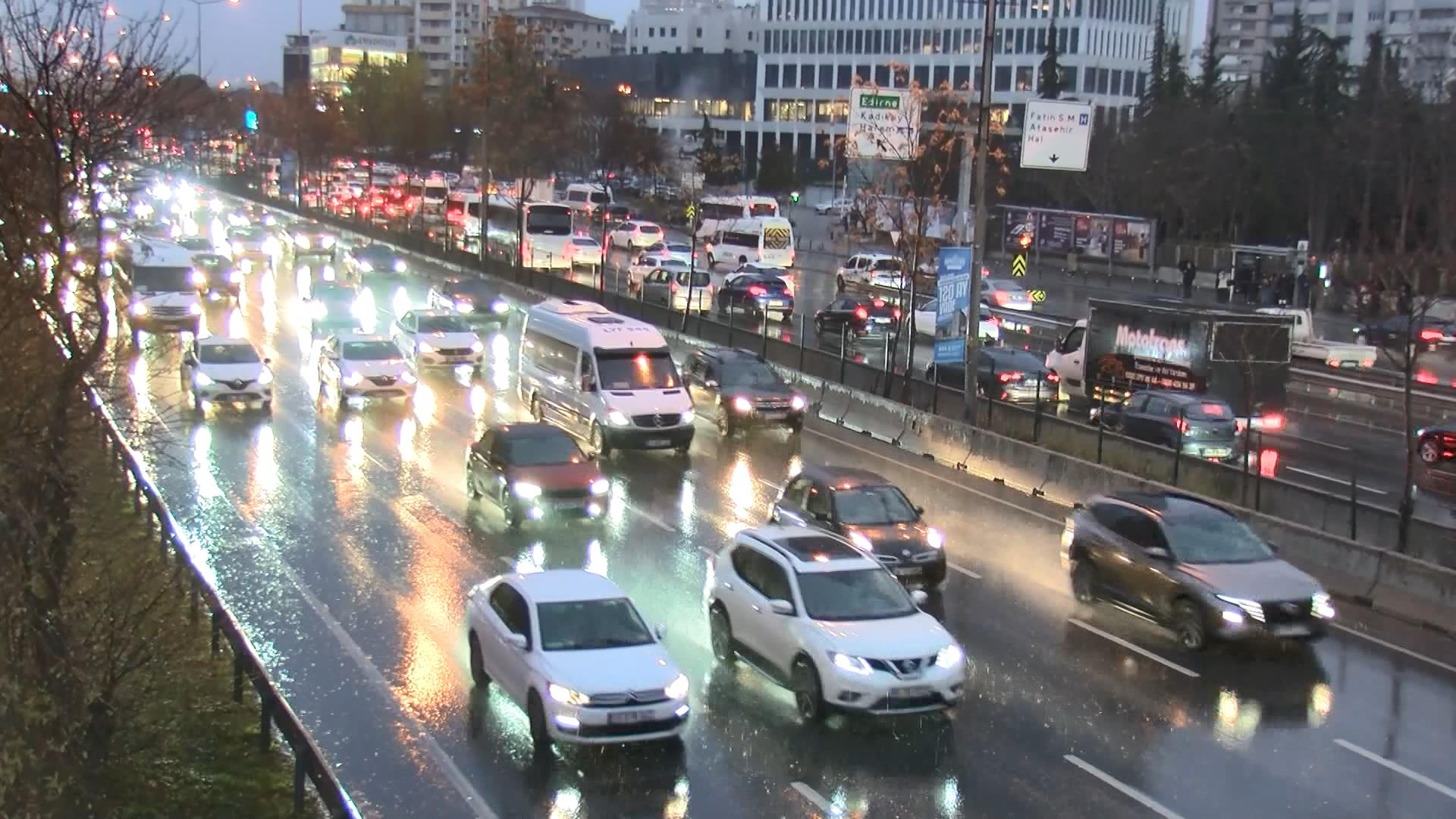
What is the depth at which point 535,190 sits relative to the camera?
86.9 metres

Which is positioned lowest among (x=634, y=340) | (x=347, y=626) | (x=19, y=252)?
A: (x=347, y=626)

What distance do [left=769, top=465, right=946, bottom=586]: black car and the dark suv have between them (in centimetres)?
195

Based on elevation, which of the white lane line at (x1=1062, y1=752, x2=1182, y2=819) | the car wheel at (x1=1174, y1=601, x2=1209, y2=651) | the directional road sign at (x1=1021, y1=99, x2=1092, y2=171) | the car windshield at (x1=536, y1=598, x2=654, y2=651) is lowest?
the white lane line at (x1=1062, y1=752, x2=1182, y2=819)

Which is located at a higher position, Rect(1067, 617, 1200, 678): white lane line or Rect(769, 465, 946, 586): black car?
Rect(769, 465, 946, 586): black car

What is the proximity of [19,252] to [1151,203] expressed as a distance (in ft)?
246

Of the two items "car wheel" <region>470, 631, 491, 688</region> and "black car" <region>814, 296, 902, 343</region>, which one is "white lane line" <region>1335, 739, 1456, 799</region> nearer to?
"car wheel" <region>470, 631, 491, 688</region>

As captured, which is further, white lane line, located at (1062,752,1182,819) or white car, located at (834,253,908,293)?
white car, located at (834,253,908,293)

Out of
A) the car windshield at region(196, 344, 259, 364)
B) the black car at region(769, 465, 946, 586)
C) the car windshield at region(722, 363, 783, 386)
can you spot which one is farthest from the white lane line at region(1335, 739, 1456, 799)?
the car windshield at region(196, 344, 259, 364)

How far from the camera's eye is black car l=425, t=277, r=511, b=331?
45500 mm

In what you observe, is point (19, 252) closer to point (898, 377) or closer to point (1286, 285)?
point (898, 377)

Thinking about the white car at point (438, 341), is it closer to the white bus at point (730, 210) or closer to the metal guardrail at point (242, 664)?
the metal guardrail at point (242, 664)

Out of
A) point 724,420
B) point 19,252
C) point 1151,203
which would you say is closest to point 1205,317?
point 724,420

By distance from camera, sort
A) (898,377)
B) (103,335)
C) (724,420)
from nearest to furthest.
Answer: (103,335)
(724,420)
(898,377)

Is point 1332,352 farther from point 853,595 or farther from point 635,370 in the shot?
point 853,595
